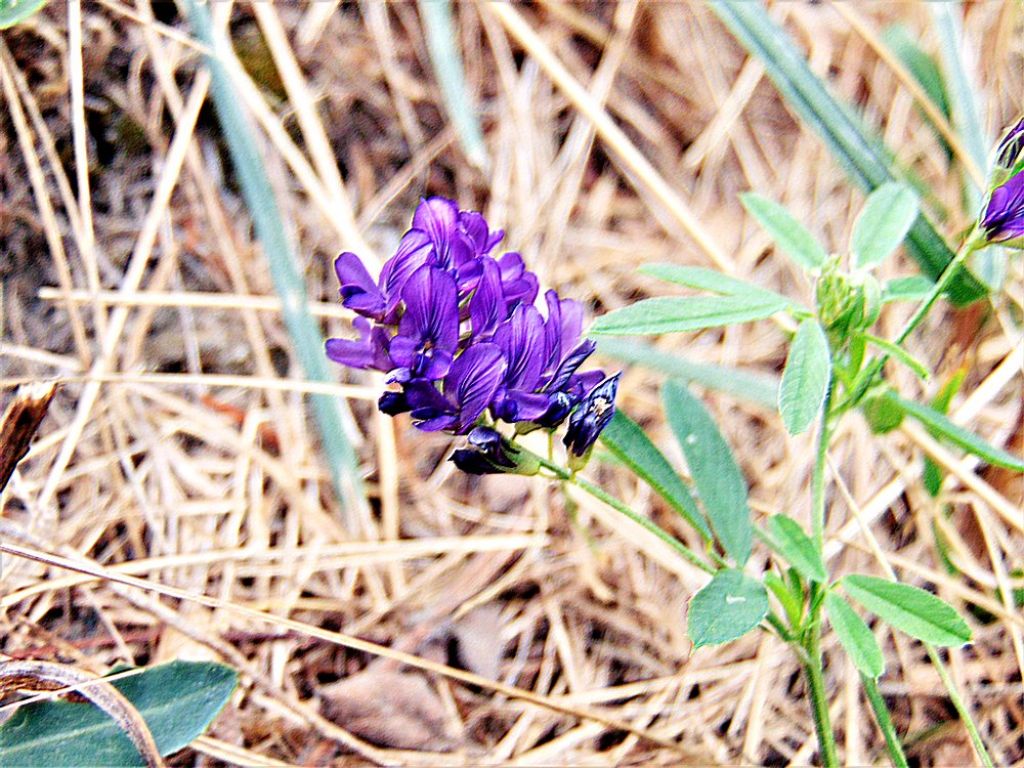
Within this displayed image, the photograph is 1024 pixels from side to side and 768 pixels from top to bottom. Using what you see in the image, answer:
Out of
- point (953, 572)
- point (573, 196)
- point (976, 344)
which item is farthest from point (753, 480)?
point (573, 196)

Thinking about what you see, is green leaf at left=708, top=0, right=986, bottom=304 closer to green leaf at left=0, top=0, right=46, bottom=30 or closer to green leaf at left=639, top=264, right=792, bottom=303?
green leaf at left=639, top=264, right=792, bottom=303

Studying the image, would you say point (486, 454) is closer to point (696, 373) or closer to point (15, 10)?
point (696, 373)

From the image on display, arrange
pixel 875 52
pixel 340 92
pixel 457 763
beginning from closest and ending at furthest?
pixel 457 763 < pixel 340 92 < pixel 875 52

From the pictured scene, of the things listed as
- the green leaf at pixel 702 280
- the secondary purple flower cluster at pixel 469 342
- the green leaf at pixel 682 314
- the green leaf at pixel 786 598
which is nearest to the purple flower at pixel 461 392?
the secondary purple flower cluster at pixel 469 342

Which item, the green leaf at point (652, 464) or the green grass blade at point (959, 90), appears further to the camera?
the green grass blade at point (959, 90)

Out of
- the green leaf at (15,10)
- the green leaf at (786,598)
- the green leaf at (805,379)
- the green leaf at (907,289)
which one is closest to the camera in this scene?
the green leaf at (805,379)

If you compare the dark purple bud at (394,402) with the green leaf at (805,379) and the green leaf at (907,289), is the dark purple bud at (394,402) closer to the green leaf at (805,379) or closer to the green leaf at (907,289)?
the green leaf at (805,379)

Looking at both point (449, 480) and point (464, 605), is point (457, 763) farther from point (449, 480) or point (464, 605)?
point (449, 480)
